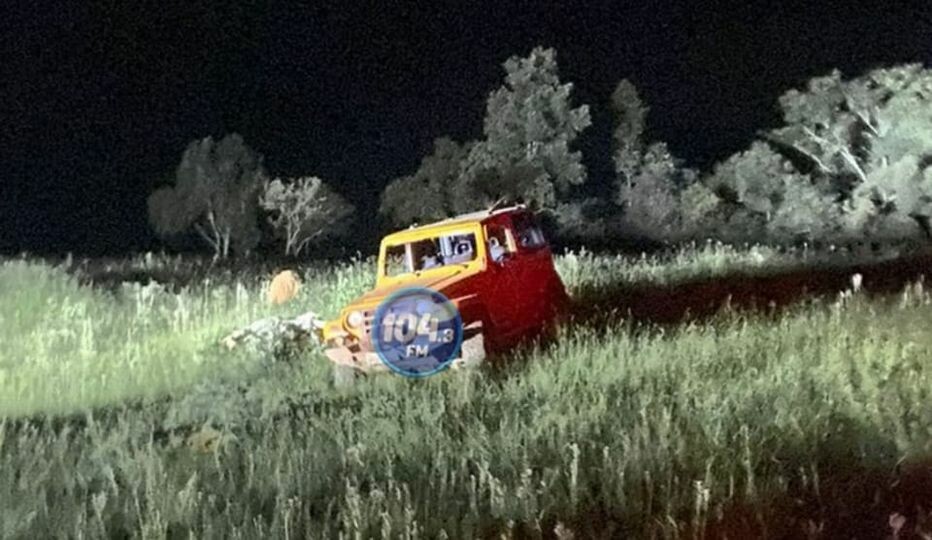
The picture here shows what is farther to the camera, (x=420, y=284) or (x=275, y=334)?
(x=275, y=334)

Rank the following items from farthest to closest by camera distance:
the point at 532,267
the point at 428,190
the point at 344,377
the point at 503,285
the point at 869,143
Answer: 1. the point at 869,143
2. the point at 428,190
3. the point at 532,267
4. the point at 503,285
5. the point at 344,377

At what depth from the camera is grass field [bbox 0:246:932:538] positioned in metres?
4.39

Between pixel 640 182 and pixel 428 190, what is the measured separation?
16.6 ft

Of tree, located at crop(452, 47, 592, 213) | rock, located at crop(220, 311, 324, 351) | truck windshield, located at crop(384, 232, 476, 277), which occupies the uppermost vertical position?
tree, located at crop(452, 47, 592, 213)

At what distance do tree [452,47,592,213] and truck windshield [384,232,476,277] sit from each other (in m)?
4.99

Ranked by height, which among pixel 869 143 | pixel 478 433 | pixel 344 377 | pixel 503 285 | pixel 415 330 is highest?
pixel 869 143

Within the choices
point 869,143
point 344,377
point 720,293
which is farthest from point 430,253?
point 869,143

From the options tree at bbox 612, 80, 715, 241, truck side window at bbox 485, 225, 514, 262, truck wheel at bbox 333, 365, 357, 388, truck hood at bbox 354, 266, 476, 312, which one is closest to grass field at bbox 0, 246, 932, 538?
truck wheel at bbox 333, 365, 357, 388

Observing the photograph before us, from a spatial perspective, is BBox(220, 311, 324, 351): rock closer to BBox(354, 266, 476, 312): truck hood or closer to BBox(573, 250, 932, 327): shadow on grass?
BBox(354, 266, 476, 312): truck hood

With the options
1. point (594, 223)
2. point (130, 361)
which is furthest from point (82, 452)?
point (594, 223)

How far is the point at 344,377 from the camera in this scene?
6871 mm

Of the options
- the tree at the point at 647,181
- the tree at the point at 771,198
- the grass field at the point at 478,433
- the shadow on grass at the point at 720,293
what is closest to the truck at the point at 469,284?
the grass field at the point at 478,433

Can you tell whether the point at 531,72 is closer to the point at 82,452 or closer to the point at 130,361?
the point at 130,361

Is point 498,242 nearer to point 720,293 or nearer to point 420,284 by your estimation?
point 420,284
